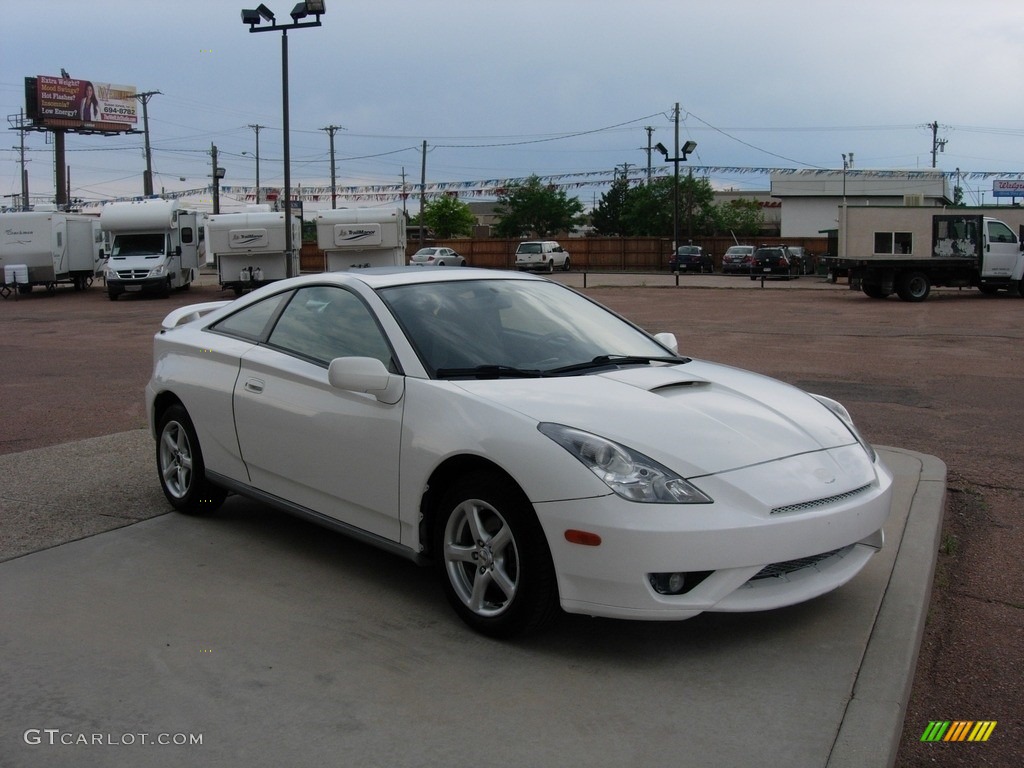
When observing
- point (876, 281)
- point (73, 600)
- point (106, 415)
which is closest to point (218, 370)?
point (73, 600)

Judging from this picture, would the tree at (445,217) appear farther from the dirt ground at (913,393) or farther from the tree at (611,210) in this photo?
the dirt ground at (913,393)

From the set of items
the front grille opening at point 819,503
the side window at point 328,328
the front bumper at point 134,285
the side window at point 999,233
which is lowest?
the front grille opening at point 819,503

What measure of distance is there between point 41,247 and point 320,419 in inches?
1306

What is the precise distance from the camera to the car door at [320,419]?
4.41 m

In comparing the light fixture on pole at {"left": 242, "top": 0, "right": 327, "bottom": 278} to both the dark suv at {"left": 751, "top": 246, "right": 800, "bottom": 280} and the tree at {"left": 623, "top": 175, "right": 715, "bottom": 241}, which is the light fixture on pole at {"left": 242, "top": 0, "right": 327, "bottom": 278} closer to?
the dark suv at {"left": 751, "top": 246, "right": 800, "bottom": 280}

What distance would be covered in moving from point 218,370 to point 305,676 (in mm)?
2269

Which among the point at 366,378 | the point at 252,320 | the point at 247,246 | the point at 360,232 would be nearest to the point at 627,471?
the point at 366,378

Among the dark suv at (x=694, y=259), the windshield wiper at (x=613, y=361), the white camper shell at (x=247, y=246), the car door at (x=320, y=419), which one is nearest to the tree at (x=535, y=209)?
the dark suv at (x=694, y=259)

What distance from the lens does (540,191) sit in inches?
3366

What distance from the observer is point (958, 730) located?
3447 millimetres

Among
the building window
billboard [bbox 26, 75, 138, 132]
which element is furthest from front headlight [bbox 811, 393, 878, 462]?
billboard [bbox 26, 75, 138, 132]

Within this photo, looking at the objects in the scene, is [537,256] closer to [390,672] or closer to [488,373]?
[488,373]

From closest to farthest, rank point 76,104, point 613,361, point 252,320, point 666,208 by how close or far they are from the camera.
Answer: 1. point 613,361
2. point 252,320
3. point 76,104
4. point 666,208

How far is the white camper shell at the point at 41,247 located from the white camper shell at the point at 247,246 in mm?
5941
